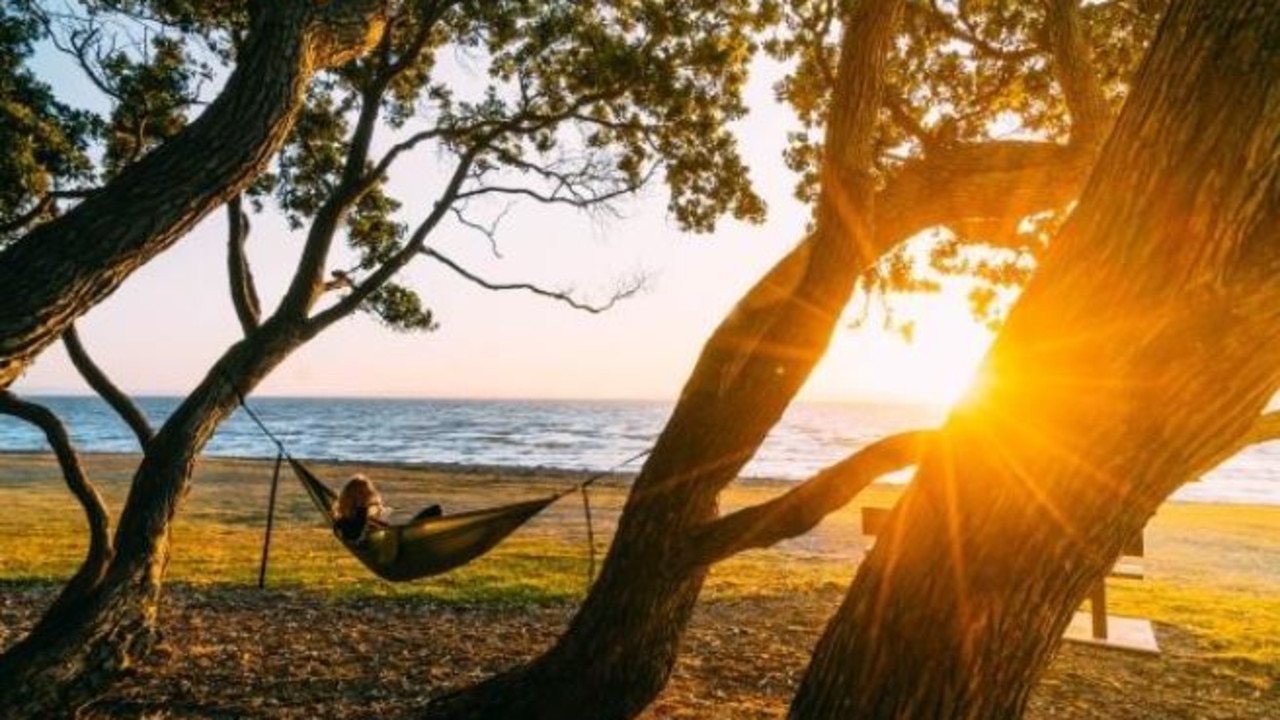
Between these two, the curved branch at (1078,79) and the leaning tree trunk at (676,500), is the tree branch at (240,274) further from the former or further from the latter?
the curved branch at (1078,79)

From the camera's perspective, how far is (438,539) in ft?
17.9

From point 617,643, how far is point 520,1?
5139 mm

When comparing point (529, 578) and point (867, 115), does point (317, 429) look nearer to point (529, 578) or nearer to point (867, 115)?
point (529, 578)

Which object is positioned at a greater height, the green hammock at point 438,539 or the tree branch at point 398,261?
the tree branch at point 398,261

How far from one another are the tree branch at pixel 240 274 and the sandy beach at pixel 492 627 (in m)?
2.32

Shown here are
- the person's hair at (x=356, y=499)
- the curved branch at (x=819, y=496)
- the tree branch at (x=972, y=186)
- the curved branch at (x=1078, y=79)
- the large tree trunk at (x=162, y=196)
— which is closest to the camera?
the large tree trunk at (x=162, y=196)

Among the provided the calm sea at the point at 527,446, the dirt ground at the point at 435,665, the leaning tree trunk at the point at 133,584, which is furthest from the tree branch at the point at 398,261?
the calm sea at the point at 527,446

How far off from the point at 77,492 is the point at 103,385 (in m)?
0.77

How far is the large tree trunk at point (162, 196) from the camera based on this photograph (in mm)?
2113

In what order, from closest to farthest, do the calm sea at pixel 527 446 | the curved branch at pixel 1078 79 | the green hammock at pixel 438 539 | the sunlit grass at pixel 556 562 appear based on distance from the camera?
the curved branch at pixel 1078 79, the green hammock at pixel 438 539, the sunlit grass at pixel 556 562, the calm sea at pixel 527 446

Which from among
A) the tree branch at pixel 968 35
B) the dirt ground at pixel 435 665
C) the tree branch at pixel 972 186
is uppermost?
the tree branch at pixel 968 35

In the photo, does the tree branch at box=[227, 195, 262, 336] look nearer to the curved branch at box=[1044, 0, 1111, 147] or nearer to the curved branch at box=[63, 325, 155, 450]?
the curved branch at box=[63, 325, 155, 450]

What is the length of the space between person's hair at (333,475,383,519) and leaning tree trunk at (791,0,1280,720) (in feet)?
16.9

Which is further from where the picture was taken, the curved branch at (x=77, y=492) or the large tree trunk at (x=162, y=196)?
the curved branch at (x=77, y=492)
